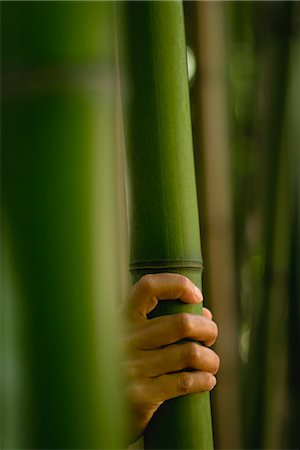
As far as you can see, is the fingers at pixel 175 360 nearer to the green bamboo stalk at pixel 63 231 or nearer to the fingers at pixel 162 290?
the fingers at pixel 162 290

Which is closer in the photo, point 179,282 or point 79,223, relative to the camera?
point 79,223

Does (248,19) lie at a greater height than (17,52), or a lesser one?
greater

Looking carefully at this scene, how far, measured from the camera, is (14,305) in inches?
A: 13.8

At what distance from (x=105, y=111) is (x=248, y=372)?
113 cm

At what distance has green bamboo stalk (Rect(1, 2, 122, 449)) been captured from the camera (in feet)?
1.12

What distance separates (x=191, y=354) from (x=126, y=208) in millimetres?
160

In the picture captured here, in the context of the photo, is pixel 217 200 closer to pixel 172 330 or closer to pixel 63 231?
pixel 172 330

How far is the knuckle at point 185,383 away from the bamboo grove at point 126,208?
12mm

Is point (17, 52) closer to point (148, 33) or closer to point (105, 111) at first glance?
point (105, 111)

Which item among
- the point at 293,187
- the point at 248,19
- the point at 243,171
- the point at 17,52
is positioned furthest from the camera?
the point at 243,171

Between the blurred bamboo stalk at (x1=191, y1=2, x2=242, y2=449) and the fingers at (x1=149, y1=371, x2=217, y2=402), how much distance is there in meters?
0.54

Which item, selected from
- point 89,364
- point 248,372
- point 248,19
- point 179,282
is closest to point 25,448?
point 89,364

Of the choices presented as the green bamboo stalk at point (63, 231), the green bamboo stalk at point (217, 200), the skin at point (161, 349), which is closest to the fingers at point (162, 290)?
the skin at point (161, 349)

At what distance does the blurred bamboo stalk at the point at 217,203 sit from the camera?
1207mm
